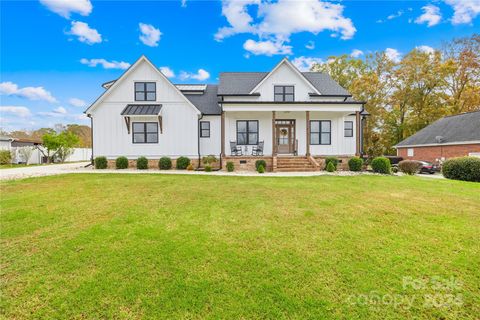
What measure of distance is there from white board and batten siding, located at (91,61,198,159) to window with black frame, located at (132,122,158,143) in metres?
0.27

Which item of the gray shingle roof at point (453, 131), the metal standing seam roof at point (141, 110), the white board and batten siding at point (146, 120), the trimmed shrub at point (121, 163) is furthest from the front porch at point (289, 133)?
the gray shingle roof at point (453, 131)

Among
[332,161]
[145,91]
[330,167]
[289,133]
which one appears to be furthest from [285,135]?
[145,91]

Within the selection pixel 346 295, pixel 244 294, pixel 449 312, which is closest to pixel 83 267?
pixel 244 294

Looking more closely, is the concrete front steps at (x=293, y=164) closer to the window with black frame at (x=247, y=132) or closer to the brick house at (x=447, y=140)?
the window with black frame at (x=247, y=132)

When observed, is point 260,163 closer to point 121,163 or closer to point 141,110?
point 141,110

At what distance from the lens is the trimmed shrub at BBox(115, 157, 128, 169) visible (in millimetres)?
14711

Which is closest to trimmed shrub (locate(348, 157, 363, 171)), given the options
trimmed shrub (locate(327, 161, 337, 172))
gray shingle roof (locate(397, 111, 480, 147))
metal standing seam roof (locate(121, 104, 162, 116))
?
trimmed shrub (locate(327, 161, 337, 172))

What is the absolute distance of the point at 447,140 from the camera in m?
20.7

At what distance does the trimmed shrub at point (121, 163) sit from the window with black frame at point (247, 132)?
25.4ft

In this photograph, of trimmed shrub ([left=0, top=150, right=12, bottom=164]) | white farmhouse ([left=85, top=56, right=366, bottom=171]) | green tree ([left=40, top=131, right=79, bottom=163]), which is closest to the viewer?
white farmhouse ([left=85, top=56, right=366, bottom=171])

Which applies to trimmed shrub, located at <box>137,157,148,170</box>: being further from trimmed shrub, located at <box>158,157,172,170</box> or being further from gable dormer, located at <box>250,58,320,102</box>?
gable dormer, located at <box>250,58,320,102</box>

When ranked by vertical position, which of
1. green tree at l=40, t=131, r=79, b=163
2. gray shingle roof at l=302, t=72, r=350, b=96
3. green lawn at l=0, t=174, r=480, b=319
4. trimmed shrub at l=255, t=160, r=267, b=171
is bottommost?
green lawn at l=0, t=174, r=480, b=319

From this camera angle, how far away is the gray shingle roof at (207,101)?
54.5 ft

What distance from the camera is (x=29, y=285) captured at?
9.12 feet
